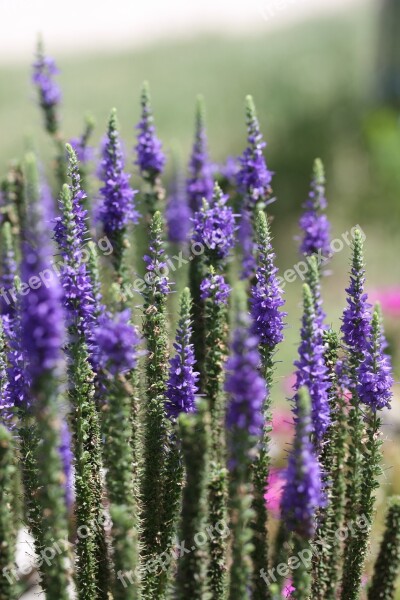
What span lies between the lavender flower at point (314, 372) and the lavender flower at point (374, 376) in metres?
0.24

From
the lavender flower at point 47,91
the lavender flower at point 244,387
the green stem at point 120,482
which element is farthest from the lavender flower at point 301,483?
the lavender flower at point 47,91

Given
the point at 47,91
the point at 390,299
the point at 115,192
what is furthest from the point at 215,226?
the point at 390,299

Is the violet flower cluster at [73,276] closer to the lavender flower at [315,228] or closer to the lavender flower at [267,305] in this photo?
the lavender flower at [267,305]

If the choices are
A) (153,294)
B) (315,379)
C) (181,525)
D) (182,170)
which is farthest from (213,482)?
(182,170)

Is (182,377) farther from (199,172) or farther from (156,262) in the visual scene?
(199,172)

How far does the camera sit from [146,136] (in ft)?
18.1

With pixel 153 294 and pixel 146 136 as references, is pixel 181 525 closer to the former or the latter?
pixel 153 294

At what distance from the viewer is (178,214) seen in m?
8.11

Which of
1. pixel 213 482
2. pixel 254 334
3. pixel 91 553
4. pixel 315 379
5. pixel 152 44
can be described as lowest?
pixel 91 553

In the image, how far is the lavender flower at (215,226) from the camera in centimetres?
439

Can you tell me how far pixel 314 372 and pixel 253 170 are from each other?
194cm

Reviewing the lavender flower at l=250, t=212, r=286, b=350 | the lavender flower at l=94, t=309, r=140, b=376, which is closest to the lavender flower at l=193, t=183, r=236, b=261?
the lavender flower at l=250, t=212, r=286, b=350

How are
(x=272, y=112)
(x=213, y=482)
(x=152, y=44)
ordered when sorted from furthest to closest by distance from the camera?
(x=152, y=44), (x=272, y=112), (x=213, y=482)

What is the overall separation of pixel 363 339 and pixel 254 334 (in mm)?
518
